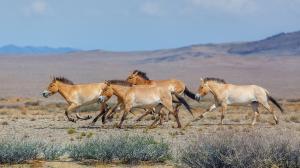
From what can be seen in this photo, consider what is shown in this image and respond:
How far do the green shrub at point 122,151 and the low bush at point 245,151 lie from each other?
1621 mm

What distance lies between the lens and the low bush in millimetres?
11008

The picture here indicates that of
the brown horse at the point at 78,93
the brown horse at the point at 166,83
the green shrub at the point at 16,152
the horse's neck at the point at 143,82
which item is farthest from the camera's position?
the horse's neck at the point at 143,82

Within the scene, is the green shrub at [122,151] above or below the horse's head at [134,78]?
below

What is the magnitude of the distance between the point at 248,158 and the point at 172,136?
8.21 m

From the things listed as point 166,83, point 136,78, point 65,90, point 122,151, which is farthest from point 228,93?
point 122,151

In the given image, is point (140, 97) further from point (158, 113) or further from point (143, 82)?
point (143, 82)

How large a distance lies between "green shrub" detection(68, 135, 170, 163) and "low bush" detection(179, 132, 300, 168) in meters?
1.62

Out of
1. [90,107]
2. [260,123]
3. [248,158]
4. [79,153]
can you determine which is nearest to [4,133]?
[79,153]

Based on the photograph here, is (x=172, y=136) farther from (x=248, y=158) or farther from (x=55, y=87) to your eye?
(x=248, y=158)

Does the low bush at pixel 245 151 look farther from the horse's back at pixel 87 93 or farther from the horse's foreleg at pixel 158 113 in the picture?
the horse's back at pixel 87 93

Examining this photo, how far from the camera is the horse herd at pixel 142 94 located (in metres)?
20.8

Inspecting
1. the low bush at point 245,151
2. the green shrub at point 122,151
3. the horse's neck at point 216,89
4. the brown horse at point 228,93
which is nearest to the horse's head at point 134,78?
the brown horse at point 228,93

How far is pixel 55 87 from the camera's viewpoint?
73.5 feet

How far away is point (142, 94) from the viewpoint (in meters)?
20.7
